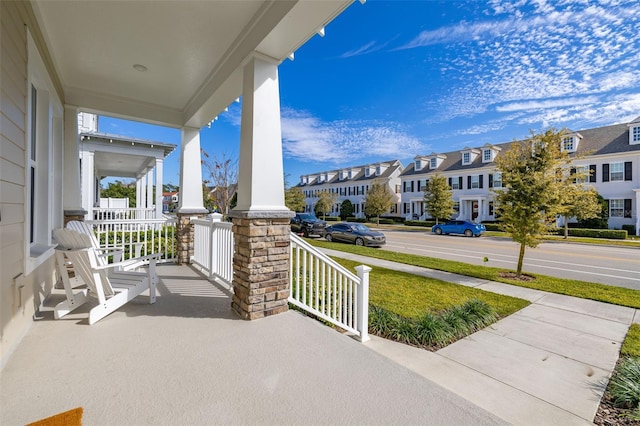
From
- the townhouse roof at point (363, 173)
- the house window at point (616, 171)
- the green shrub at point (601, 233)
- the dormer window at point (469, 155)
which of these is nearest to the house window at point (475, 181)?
the dormer window at point (469, 155)

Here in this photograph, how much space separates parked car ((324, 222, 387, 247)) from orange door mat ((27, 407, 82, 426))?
1240 centimetres

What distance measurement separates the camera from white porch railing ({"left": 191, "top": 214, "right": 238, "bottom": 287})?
4.36m

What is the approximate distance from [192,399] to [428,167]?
33128mm

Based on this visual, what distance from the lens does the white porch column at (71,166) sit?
16.6 feet

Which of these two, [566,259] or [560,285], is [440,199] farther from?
[560,285]

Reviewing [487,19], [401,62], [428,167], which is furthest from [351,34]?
[428,167]

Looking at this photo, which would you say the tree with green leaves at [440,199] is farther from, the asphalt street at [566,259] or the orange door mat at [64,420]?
the orange door mat at [64,420]

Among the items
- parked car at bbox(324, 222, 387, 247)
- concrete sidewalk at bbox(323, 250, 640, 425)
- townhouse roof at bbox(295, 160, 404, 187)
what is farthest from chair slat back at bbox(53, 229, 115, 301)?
townhouse roof at bbox(295, 160, 404, 187)

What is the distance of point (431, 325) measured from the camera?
3.80 m

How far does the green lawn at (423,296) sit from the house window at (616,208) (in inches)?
852

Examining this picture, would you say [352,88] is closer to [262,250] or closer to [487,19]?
[487,19]

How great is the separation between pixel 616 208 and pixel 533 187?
1923 cm

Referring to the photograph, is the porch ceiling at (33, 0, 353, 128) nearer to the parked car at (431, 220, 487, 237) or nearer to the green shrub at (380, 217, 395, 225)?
the parked car at (431, 220, 487, 237)

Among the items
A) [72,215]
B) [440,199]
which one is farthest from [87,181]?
[440,199]
